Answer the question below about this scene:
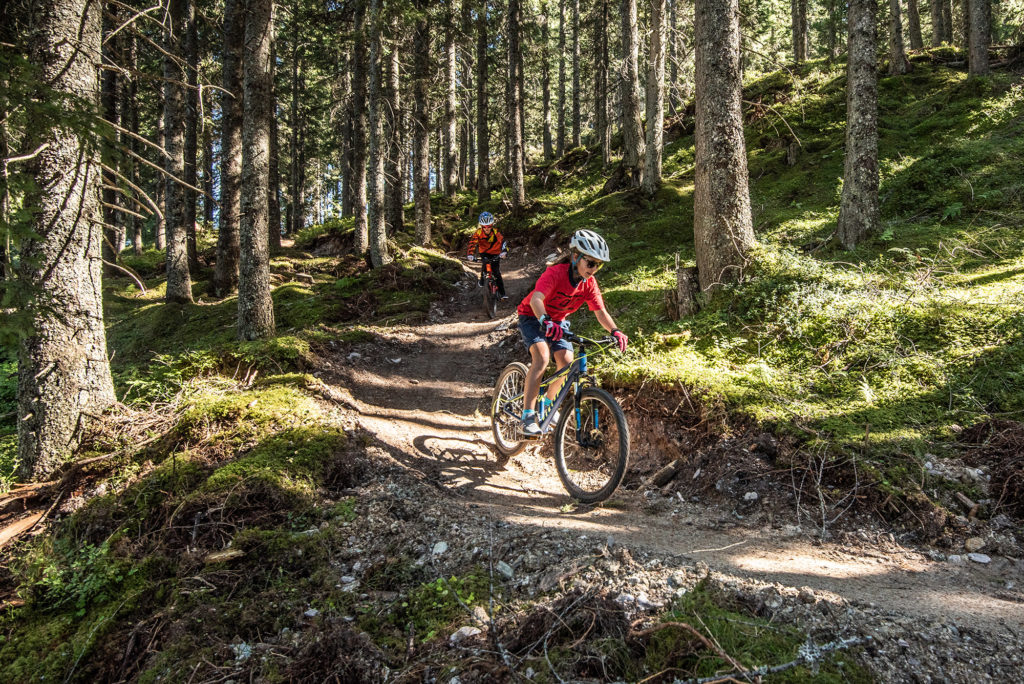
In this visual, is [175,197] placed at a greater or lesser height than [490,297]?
greater

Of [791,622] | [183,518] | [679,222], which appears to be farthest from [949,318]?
[679,222]

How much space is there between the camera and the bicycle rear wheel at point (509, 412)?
6845 mm

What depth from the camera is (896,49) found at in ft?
63.5

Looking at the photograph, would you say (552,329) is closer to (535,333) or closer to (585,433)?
(535,333)

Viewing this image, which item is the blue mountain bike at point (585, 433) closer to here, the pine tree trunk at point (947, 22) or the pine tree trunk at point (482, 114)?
the pine tree trunk at point (482, 114)

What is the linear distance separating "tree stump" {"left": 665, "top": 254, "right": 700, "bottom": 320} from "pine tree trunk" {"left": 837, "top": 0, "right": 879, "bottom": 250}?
3.90 metres

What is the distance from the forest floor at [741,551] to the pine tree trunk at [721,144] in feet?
11.1

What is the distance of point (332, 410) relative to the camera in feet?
22.6

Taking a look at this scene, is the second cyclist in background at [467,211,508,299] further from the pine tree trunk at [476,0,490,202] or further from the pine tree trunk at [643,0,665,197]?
the pine tree trunk at [476,0,490,202]

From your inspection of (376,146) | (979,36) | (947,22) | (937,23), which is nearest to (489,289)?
(376,146)

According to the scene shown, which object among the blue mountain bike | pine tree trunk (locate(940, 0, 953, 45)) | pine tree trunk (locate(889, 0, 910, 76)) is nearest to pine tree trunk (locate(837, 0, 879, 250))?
the blue mountain bike

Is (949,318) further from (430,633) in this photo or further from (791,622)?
(430,633)

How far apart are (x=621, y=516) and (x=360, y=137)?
16328mm

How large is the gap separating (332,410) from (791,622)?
5646mm
